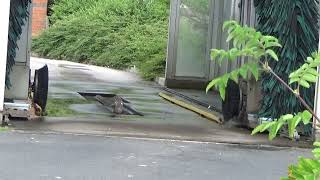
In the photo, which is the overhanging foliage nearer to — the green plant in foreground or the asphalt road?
the asphalt road

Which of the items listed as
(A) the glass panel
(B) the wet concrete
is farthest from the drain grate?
(A) the glass panel

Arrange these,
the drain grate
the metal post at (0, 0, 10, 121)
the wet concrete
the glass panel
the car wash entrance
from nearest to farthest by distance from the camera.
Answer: the metal post at (0, 0, 10, 121)
the wet concrete
the car wash entrance
the drain grate
the glass panel

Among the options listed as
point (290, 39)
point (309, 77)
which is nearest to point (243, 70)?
point (309, 77)

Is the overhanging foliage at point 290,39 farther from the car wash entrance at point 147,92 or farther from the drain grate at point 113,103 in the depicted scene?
the drain grate at point 113,103

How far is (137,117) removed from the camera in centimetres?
1130

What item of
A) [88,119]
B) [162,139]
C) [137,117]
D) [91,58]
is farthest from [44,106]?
[91,58]

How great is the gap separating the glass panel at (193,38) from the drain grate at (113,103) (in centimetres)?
378

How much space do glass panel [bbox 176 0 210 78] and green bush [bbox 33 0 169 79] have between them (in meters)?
2.55

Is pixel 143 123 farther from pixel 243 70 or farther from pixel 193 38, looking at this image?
pixel 243 70

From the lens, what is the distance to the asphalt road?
21.8 ft

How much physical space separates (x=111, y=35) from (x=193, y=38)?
27.6 feet

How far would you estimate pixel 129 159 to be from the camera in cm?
743

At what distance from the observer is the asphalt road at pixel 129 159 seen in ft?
21.8

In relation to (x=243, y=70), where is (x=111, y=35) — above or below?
above
